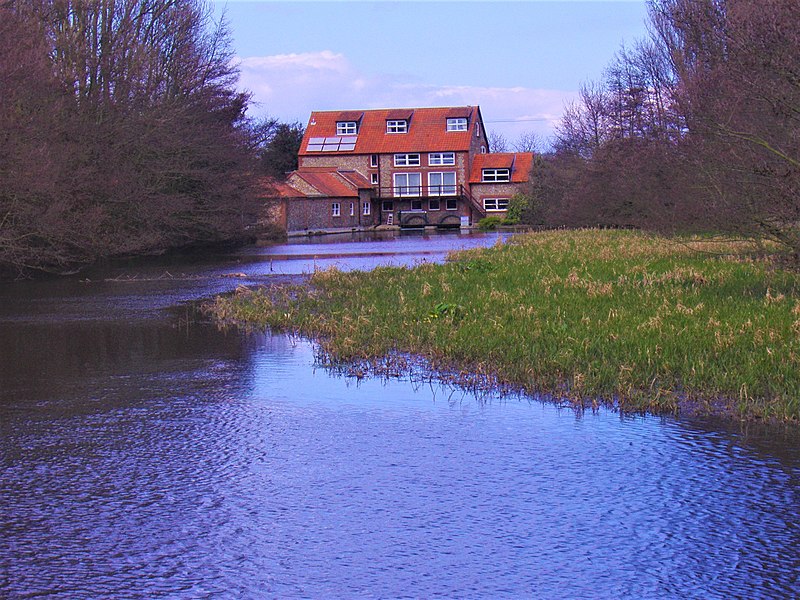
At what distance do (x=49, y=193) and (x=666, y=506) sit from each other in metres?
24.2

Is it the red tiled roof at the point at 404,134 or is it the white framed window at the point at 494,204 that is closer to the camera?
the white framed window at the point at 494,204

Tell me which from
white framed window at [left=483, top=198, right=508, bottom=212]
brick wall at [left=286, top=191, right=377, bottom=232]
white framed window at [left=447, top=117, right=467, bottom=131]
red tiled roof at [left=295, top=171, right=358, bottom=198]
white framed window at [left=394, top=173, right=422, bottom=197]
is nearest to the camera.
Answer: brick wall at [left=286, top=191, right=377, bottom=232]

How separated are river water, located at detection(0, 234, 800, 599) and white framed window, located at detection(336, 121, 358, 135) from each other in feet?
276

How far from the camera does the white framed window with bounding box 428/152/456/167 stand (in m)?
91.7

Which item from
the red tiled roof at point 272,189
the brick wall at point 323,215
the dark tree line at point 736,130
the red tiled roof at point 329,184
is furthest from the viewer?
the red tiled roof at point 329,184

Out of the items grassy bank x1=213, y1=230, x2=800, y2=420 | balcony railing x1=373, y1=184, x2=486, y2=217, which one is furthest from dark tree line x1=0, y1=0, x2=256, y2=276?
balcony railing x1=373, y1=184, x2=486, y2=217

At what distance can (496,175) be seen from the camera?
92.1m

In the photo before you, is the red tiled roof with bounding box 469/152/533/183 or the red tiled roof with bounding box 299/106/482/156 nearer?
the red tiled roof with bounding box 469/152/533/183

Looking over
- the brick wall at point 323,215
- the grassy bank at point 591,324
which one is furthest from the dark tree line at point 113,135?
the brick wall at point 323,215

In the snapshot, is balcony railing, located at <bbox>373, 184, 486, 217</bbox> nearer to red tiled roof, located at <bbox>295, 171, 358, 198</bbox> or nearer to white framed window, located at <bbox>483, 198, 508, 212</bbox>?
white framed window, located at <bbox>483, 198, 508, 212</bbox>

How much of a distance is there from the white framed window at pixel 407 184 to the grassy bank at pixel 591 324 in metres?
68.6

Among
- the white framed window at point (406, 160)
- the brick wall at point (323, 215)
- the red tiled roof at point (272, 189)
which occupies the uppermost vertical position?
the white framed window at point (406, 160)

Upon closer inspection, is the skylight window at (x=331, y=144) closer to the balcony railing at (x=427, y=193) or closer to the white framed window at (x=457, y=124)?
the balcony railing at (x=427, y=193)

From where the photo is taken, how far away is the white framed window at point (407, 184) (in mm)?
92250
